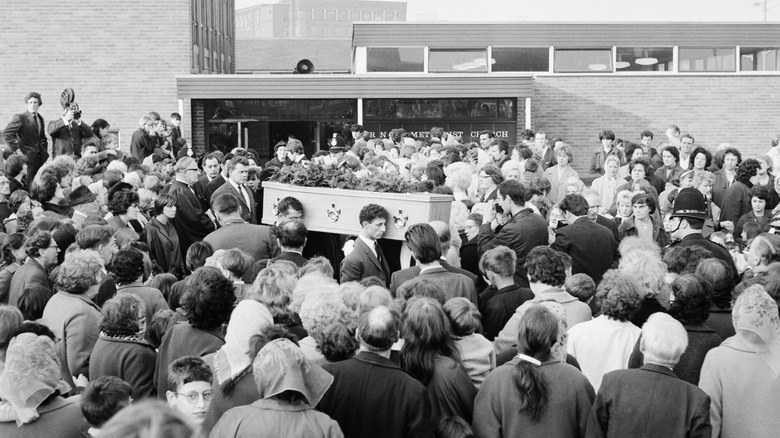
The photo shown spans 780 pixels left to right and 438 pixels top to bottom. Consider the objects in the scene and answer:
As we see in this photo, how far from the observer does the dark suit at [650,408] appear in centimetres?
473

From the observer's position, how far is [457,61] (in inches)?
891

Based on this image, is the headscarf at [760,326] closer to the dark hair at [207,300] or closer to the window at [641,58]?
the dark hair at [207,300]

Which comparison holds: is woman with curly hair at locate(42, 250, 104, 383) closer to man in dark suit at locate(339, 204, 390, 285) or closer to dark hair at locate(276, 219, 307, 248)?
dark hair at locate(276, 219, 307, 248)

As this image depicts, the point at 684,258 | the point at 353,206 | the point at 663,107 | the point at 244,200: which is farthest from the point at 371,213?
the point at 663,107

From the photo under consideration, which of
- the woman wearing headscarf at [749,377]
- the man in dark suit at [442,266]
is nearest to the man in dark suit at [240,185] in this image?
the man in dark suit at [442,266]

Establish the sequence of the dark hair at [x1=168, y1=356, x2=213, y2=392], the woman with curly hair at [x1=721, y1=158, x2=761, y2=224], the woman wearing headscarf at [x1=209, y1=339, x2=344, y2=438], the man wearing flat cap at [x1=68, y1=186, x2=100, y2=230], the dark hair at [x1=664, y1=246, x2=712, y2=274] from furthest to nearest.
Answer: the woman with curly hair at [x1=721, y1=158, x2=761, y2=224] → the man wearing flat cap at [x1=68, y1=186, x2=100, y2=230] → the dark hair at [x1=664, y1=246, x2=712, y2=274] → the dark hair at [x1=168, y1=356, x2=213, y2=392] → the woman wearing headscarf at [x1=209, y1=339, x2=344, y2=438]

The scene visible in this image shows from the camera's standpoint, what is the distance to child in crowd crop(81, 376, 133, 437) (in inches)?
167

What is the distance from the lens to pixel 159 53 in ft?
70.3

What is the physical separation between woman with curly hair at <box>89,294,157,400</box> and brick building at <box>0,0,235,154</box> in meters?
16.4

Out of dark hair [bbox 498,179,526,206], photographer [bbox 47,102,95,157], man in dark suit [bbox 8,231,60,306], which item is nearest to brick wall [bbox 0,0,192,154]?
photographer [bbox 47,102,95,157]

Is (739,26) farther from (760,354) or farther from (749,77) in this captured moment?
(760,354)

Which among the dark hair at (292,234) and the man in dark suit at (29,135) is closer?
the dark hair at (292,234)

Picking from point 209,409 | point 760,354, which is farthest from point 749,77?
point 209,409

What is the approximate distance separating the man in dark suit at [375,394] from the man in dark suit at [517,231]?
10.8 feet
